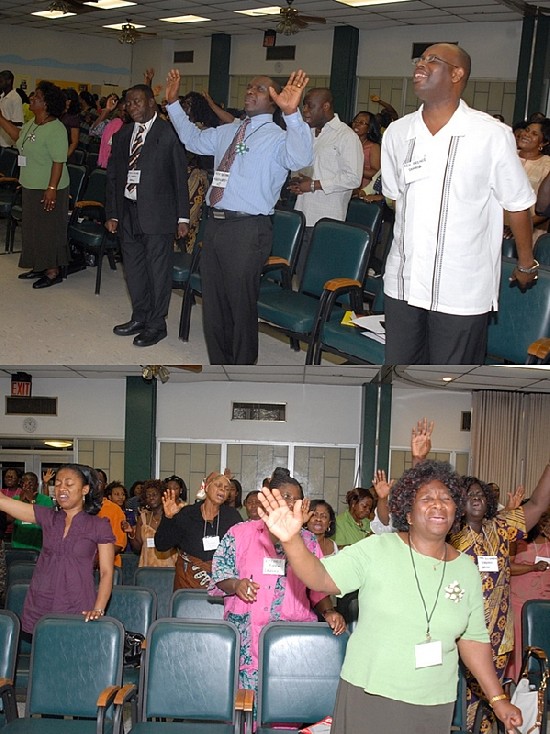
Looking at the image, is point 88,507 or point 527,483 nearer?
point 88,507

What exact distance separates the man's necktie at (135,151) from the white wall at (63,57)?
10.4 m

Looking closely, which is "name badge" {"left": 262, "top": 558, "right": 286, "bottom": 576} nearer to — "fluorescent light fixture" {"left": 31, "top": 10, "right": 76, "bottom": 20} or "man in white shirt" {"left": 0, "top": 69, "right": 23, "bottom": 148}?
"man in white shirt" {"left": 0, "top": 69, "right": 23, "bottom": 148}

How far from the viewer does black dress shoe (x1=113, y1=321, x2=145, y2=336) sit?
5281mm

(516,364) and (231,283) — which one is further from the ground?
(231,283)

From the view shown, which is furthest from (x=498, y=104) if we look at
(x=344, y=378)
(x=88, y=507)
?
(x=88, y=507)

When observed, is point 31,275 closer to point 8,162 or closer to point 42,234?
point 42,234

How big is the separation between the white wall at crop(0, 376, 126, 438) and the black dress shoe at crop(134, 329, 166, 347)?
0.32m

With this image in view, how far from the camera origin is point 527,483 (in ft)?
19.4

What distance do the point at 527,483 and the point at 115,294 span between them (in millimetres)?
3418

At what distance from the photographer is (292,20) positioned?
11789mm

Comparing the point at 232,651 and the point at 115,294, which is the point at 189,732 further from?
the point at 115,294

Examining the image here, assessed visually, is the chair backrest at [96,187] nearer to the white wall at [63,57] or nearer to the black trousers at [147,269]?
the black trousers at [147,269]

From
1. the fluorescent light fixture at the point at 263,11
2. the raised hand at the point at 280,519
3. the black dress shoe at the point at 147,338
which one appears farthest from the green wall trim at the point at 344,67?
the raised hand at the point at 280,519

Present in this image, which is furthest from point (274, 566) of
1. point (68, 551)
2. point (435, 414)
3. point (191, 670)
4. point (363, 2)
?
point (363, 2)
